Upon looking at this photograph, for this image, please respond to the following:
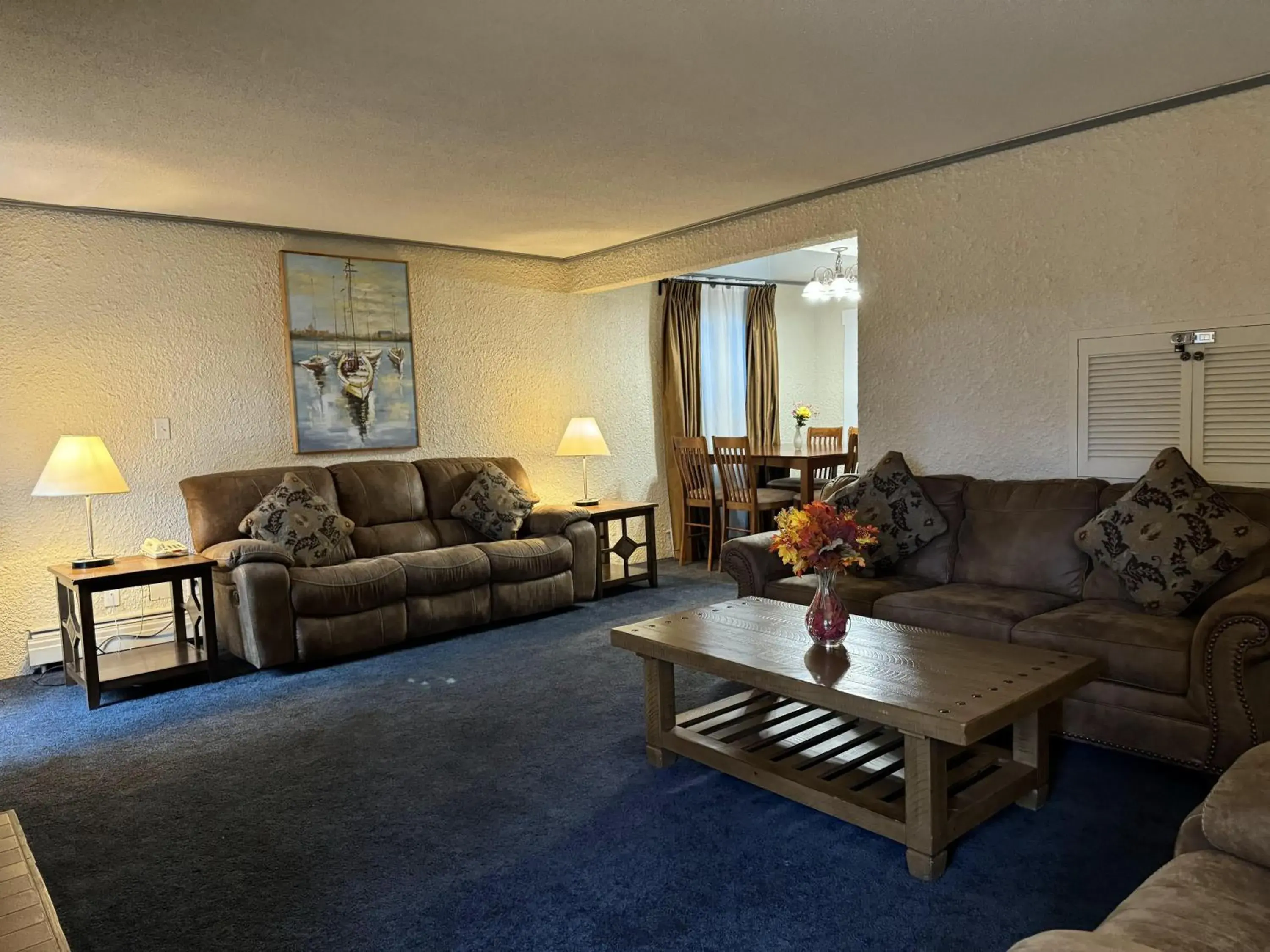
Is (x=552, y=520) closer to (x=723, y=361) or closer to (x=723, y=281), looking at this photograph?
(x=723, y=361)

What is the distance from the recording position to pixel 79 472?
12.8 feet

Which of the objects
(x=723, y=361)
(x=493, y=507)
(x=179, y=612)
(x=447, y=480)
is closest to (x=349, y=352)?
(x=447, y=480)

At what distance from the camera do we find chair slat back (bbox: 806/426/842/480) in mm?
6750

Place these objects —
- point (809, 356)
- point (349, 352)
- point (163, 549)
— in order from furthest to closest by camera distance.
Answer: point (809, 356) → point (349, 352) → point (163, 549)

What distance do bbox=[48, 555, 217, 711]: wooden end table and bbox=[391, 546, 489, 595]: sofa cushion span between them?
94 cm

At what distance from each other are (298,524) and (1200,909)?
4.06 meters

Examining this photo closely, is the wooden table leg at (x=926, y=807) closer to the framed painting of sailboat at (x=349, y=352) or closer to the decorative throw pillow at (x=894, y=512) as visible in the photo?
the decorative throw pillow at (x=894, y=512)

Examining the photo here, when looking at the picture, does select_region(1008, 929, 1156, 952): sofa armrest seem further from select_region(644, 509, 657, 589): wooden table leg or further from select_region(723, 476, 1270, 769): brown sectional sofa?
select_region(644, 509, 657, 589): wooden table leg

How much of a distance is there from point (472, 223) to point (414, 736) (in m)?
3.02

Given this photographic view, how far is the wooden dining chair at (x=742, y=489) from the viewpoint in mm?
6145

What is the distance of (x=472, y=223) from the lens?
16.4 feet

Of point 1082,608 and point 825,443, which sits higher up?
point 825,443

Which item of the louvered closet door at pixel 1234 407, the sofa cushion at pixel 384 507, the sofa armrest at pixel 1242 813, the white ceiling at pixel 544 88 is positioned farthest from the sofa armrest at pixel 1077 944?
the sofa cushion at pixel 384 507

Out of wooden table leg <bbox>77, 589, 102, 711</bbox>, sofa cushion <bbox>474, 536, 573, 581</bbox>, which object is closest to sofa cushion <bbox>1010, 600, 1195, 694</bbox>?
sofa cushion <bbox>474, 536, 573, 581</bbox>
